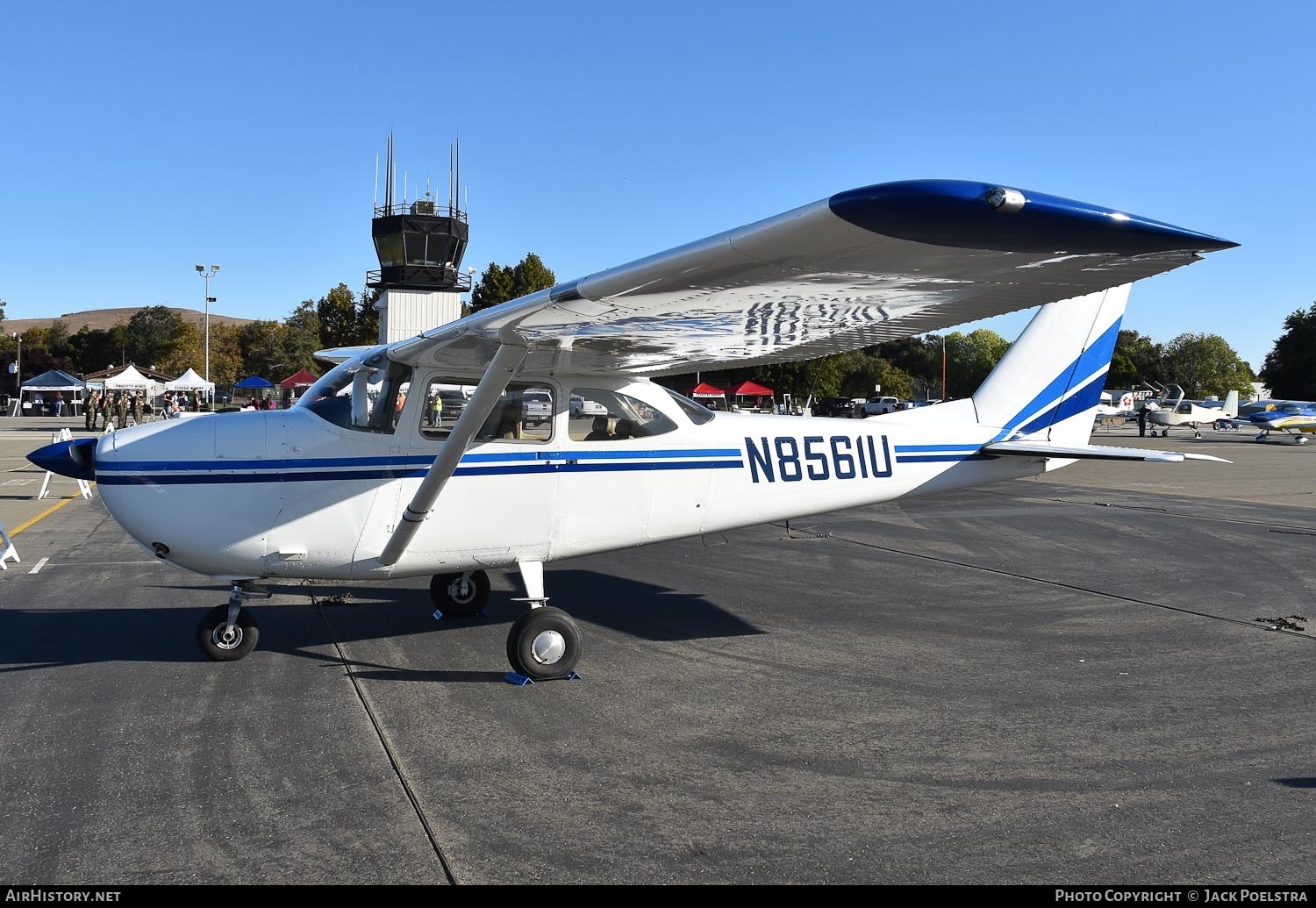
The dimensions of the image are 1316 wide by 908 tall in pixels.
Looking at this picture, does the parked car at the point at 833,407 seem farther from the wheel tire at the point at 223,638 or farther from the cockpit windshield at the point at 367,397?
the wheel tire at the point at 223,638

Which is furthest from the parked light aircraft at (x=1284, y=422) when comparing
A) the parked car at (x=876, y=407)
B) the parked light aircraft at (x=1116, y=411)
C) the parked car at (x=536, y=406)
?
the parked car at (x=536, y=406)

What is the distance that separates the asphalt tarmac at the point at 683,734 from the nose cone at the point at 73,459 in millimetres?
1224

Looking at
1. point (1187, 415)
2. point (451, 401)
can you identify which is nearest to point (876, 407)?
point (1187, 415)

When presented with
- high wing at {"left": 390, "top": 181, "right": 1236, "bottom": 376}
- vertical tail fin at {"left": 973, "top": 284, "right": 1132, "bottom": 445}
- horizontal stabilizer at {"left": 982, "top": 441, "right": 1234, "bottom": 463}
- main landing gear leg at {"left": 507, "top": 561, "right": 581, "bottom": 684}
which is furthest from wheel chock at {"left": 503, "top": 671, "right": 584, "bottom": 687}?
vertical tail fin at {"left": 973, "top": 284, "right": 1132, "bottom": 445}

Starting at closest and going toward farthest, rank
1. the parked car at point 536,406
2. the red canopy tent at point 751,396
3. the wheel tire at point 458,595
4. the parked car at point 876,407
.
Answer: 1. the parked car at point 536,406
2. the wheel tire at point 458,595
3. the red canopy tent at point 751,396
4. the parked car at point 876,407

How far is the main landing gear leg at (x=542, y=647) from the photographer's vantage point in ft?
18.5

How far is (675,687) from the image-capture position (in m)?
5.54

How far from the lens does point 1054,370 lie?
822 centimetres

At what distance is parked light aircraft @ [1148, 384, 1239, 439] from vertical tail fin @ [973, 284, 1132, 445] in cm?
4425

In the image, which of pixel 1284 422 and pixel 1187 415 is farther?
pixel 1187 415

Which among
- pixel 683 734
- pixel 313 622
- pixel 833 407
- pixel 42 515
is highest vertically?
pixel 833 407

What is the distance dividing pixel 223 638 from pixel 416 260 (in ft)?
129

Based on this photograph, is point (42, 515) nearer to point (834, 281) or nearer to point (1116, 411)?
point (834, 281)

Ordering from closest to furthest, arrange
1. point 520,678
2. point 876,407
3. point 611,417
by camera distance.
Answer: point 520,678 < point 611,417 < point 876,407
